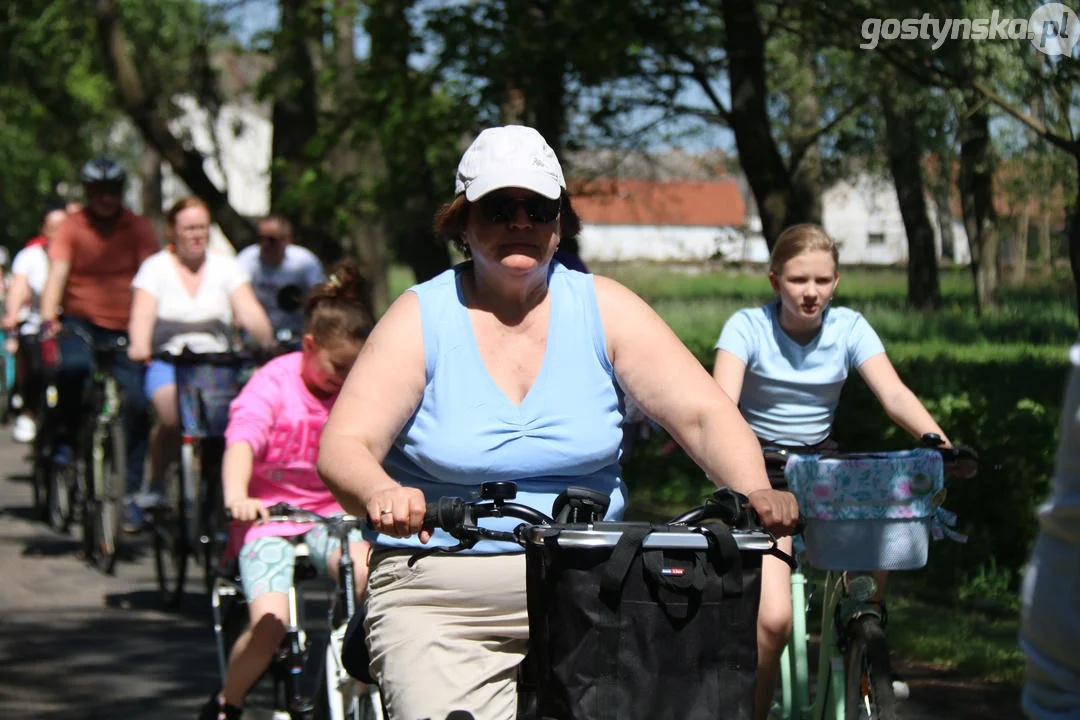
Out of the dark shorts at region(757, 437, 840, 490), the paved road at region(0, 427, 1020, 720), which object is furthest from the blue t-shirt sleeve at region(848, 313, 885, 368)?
the paved road at region(0, 427, 1020, 720)

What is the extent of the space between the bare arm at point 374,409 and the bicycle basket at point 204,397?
4.81m

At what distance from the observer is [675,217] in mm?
16062

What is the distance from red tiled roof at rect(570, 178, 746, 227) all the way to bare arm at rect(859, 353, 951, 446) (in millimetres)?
7658

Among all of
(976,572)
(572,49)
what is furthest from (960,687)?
(572,49)

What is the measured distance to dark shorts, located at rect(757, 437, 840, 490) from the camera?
16.9 feet

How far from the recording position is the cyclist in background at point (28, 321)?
13.1 m

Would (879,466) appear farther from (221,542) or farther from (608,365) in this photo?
(221,542)

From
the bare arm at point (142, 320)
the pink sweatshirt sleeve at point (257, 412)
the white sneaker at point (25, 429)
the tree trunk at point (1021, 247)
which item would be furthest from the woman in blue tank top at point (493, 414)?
the white sneaker at point (25, 429)

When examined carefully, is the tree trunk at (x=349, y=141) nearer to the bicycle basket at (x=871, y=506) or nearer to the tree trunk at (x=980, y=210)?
the tree trunk at (x=980, y=210)

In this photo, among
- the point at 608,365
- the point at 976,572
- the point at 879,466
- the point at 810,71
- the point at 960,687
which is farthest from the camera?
the point at 810,71

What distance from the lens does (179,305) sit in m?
9.06

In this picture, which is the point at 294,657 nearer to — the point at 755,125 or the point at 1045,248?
the point at 1045,248

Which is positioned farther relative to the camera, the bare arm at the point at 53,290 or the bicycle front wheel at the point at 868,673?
the bare arm at the point at 53,290

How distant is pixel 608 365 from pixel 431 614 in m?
0.72
